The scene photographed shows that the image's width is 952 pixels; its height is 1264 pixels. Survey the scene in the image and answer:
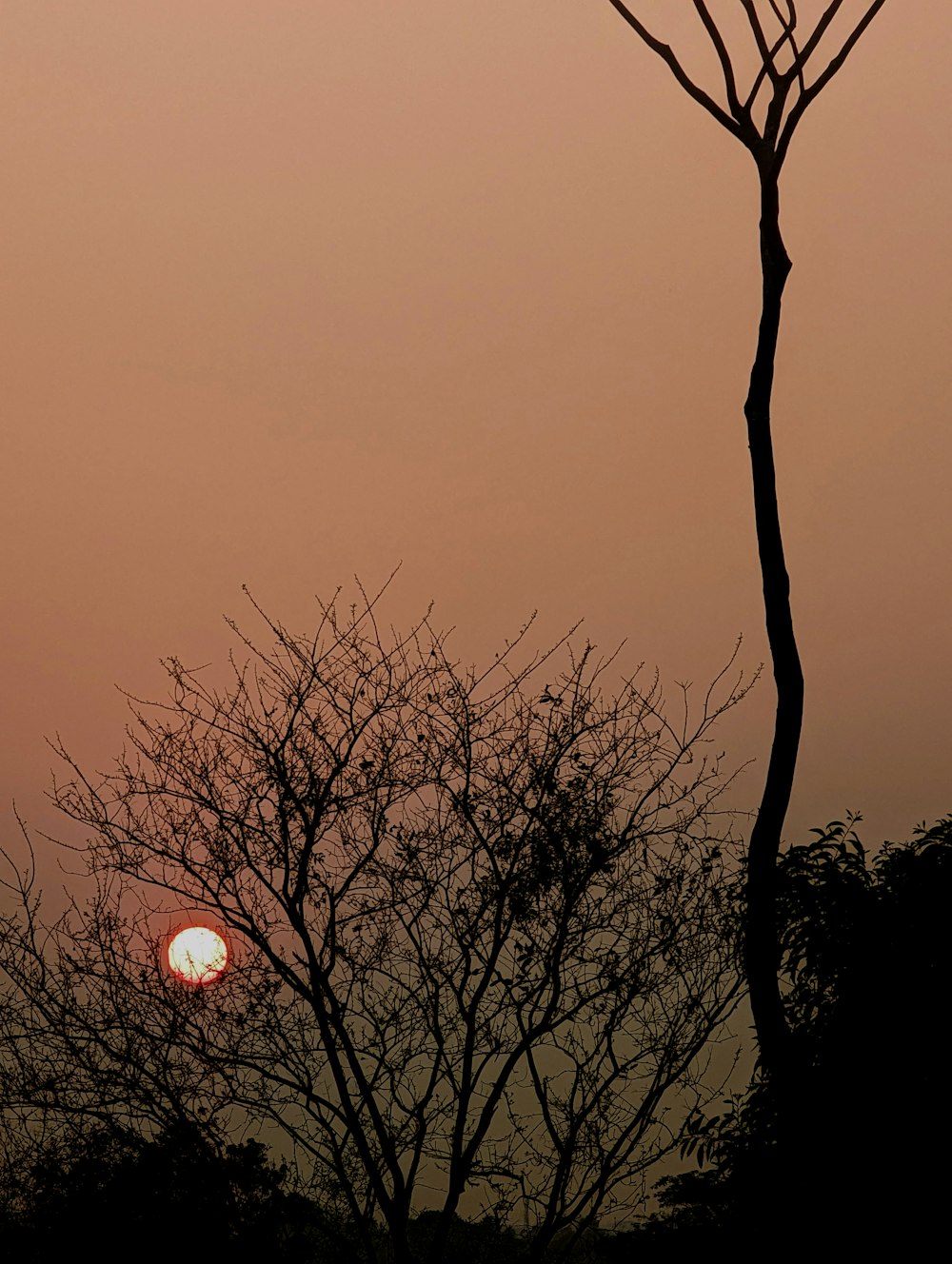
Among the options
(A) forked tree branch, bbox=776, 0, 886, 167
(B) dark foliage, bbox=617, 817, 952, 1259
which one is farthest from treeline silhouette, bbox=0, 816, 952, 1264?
(A) forked tree branch, bbox=776, 0, 886, 167

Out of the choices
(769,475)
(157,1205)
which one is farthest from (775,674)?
(157,1205)

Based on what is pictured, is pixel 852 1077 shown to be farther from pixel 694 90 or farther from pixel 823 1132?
pixel 694 90

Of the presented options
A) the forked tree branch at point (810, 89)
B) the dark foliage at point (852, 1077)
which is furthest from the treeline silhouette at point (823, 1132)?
the forked tree branch at point (810, 89)

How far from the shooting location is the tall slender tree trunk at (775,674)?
651cm

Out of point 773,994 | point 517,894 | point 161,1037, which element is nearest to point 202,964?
point 161,1037

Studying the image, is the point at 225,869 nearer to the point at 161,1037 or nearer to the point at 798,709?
the point at 161,1037

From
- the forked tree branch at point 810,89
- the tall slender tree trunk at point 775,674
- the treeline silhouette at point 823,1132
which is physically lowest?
the treeline silhouette at point 823,1132

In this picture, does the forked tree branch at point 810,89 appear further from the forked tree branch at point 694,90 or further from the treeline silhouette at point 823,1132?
the treeline silhouette at point 823,1132

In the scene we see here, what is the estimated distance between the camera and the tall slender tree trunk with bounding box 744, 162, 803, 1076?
651 centimetres

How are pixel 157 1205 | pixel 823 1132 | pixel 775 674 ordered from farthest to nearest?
pixel 157 1205
pixel 775 674
pixel 823 1132

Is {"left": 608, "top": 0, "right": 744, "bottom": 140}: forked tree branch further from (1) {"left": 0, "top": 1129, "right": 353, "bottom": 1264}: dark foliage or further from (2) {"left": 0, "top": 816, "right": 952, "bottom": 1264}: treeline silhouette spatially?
(1) {"left": 0, "top": 1129, "right": 353, "bottom": 1264}: dark foliage

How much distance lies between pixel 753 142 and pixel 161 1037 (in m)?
6.52

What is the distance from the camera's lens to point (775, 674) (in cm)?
710

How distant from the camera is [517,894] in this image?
25.6 feet
